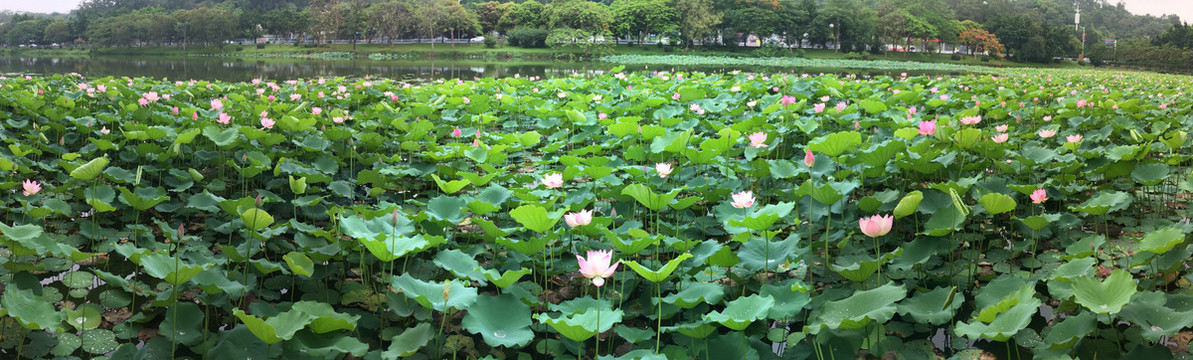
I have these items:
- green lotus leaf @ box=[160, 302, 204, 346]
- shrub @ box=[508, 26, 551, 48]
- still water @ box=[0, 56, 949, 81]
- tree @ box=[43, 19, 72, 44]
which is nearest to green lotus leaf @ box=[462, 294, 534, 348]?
green lotus leaf @ box=[160, 302, 204, 346]

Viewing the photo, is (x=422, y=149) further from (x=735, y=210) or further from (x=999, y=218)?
(x=999, y=218)

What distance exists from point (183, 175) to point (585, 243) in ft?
6.27

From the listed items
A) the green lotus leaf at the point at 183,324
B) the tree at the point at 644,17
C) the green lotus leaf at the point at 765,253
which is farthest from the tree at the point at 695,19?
the green lotus leaf at the point at 183,324

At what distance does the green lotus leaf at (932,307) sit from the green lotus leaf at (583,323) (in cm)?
75

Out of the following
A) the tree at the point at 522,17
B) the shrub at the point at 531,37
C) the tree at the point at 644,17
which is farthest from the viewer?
the tree at the point at 522,17

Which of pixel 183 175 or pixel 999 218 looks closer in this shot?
pixel 999 218

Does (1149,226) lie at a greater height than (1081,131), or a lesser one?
lesser

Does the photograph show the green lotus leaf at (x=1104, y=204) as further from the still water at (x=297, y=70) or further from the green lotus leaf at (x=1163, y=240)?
the still water at (x=297, y=70)

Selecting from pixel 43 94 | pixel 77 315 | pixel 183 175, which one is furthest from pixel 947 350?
pixel 43 94

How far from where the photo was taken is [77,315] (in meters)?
1.65

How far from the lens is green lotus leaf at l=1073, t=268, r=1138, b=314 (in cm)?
136

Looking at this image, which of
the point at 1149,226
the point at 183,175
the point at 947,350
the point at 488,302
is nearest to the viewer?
the point at 488,302

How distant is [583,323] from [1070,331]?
1.14 meters

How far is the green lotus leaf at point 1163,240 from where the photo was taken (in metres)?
1.59
